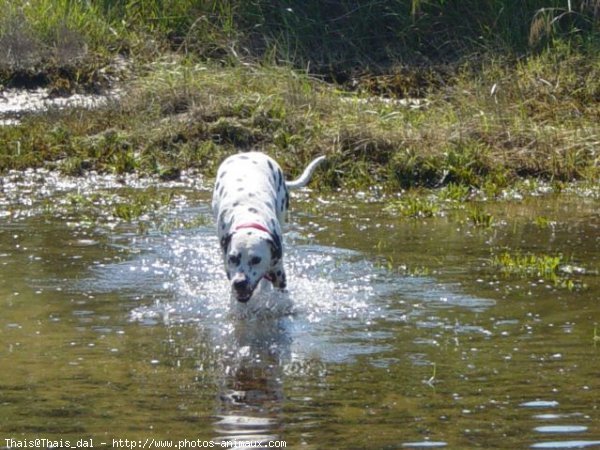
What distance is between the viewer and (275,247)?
25.5 ft

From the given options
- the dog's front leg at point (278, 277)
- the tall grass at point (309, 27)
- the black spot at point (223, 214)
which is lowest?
the dog's front leg at point (278, 277)

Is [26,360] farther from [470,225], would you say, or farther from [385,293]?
→ [470,225]

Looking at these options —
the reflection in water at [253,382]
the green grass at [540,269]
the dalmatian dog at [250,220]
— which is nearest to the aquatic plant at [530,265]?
the green grass at [540,269]

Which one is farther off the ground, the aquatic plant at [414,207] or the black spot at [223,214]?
the black spot at [223,214]

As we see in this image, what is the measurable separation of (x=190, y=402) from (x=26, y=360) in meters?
1.15

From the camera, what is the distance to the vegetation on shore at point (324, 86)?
12.1 m

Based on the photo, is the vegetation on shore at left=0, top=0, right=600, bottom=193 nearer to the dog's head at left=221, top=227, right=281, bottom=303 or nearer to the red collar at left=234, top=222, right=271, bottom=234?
the red collar at left=234, top=222, right=271, bottom=234

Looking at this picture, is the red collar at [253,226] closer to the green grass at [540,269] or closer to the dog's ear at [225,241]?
the dog's ear at [225,241]

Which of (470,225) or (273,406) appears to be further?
(470,225)

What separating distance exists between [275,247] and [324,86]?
6.54 meters

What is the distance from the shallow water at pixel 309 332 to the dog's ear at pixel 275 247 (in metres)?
0.35

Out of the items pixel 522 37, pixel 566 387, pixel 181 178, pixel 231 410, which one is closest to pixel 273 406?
pixel 231 410

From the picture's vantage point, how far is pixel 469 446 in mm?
5512

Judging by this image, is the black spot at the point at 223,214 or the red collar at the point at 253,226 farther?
the black spot at the point at 223,214
